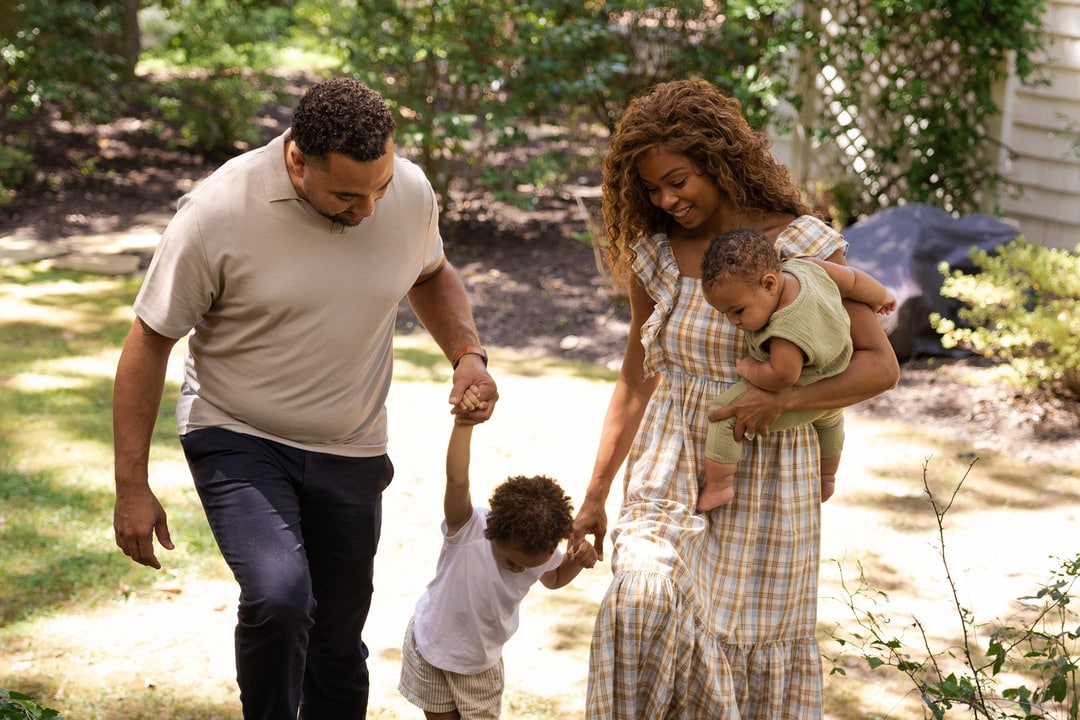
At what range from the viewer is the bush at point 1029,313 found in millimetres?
6051

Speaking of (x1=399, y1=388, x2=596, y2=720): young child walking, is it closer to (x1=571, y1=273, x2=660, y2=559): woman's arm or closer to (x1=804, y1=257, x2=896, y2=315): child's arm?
(x1=571, y1=273, x2=660, y2=559): woman's arm

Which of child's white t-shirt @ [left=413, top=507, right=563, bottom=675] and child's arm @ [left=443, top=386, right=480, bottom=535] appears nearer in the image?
child's arm @ [left=443, top=386, right=480, bottom=535]

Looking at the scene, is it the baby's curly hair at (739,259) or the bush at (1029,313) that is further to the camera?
the bush at (1029,313)

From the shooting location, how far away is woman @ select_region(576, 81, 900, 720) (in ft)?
9.55

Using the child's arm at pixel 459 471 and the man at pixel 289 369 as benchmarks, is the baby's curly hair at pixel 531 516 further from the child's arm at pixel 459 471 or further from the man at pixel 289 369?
the man at pixel 289 369

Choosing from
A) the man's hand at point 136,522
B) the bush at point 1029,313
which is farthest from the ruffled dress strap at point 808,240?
the bush at point 1029,313

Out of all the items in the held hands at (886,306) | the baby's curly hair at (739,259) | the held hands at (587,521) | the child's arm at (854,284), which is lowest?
the held hands at (587,521)

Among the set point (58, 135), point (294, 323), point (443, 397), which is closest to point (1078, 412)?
point (443, 397)

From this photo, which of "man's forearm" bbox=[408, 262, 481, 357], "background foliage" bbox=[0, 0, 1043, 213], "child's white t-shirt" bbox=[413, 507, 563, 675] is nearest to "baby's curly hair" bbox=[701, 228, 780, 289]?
"man's forearm" bbox=[408, 262, 481, 357]

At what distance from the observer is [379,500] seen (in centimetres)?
336

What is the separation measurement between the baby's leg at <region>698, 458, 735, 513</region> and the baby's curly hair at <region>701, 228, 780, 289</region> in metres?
0.47

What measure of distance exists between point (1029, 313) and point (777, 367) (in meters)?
4.15

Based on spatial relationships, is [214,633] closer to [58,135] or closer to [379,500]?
[379,500]

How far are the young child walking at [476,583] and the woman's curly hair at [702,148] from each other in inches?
28.4
